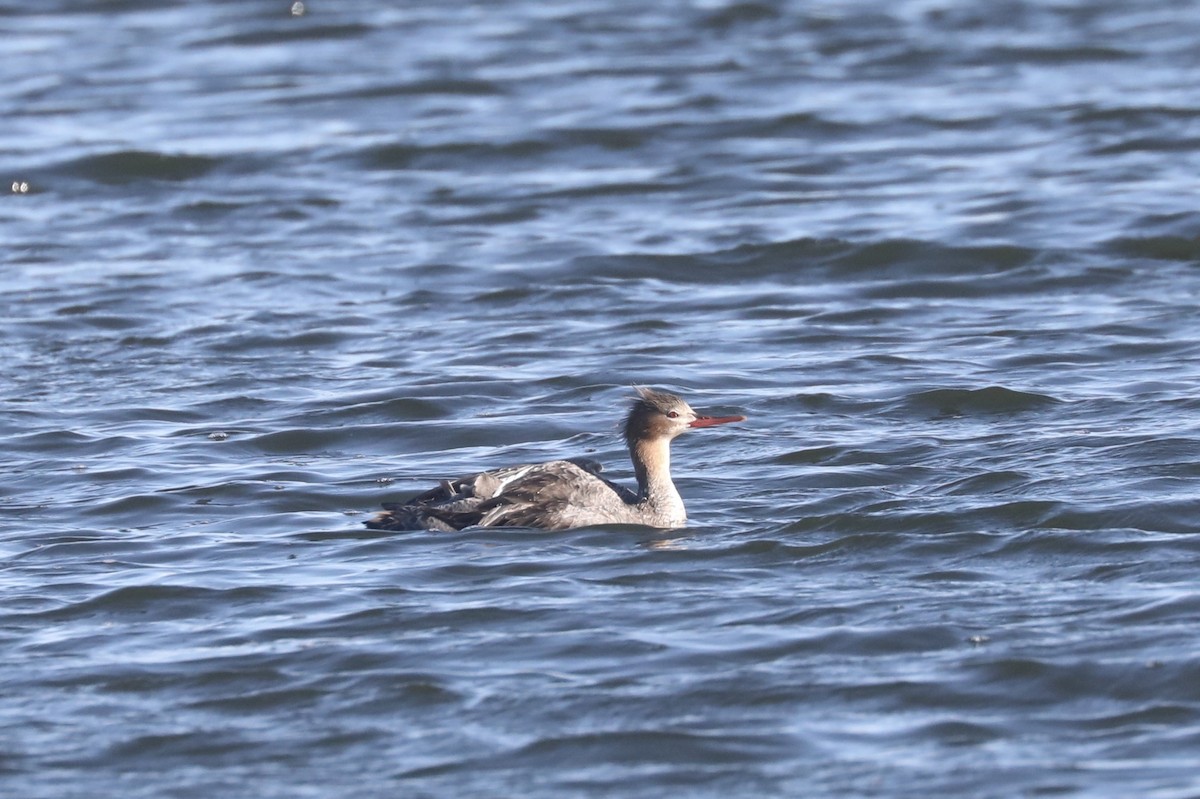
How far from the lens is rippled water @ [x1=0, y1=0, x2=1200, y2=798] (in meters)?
7.38

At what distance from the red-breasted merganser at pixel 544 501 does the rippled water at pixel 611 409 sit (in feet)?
0.40

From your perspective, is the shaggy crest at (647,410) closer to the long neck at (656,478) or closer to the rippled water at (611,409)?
the long neck at (656,478)

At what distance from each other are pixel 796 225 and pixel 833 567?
9.07 m

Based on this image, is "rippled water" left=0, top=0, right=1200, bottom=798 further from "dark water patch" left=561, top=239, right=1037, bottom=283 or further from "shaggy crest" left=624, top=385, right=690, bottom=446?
"shaggy crest" left=624, top=385, right=690, bottom=446

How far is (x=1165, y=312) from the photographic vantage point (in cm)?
1446

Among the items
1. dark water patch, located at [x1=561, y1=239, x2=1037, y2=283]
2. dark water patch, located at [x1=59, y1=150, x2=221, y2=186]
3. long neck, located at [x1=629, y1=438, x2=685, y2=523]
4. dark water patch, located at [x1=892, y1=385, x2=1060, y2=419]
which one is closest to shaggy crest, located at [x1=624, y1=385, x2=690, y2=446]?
long neck, located at [x1=629, y1=438, x2=685, y2=523]

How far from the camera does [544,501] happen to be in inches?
382

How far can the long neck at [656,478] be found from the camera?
9.85m

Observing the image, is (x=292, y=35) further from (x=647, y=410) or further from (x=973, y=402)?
(x=647, y=410)

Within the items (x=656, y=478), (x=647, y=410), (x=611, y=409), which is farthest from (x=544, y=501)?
(x=611, y=409)

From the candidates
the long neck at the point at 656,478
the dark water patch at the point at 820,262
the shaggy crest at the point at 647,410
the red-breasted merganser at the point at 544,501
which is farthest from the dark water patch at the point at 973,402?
the dark water patch at the point at 820,262

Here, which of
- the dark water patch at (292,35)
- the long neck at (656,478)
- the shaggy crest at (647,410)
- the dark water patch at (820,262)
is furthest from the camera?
the dark water patch at (292,35)

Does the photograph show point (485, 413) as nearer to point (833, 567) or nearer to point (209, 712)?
point (833, 567)

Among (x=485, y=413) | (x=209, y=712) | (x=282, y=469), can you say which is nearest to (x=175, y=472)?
(x=282, y=469)
